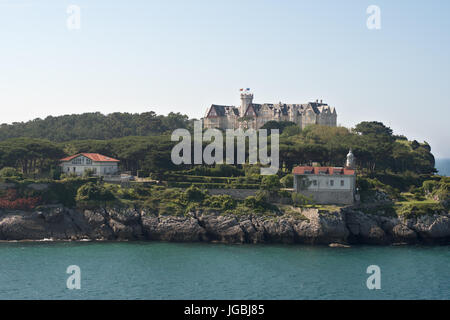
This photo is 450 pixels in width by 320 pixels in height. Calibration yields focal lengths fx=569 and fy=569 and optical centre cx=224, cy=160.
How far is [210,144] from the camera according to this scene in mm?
83375

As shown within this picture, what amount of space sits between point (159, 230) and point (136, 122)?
5820cm

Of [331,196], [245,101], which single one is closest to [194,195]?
[331,196]

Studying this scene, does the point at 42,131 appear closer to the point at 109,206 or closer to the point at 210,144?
the point at 210,144

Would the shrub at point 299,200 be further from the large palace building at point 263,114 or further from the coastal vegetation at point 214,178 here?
the large palace building at point 263,114

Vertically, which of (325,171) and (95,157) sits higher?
(95,157)

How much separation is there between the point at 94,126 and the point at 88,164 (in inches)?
1596

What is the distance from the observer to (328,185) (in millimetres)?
69438

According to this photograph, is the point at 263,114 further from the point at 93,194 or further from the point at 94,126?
the point at 93,194

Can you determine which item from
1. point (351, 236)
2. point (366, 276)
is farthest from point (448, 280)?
point (351, 236)

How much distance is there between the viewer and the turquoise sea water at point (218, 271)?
4350 centimetres

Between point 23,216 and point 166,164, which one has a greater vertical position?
point 166,164

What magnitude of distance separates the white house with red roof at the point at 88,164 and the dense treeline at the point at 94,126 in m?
28.4

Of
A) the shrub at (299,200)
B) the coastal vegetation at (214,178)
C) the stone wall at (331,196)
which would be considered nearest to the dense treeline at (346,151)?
the coastal vegetation at (214,178)

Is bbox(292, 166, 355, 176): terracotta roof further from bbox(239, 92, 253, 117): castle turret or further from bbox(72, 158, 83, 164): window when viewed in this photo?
bbox(239, 92, 253, 117): castle turret
